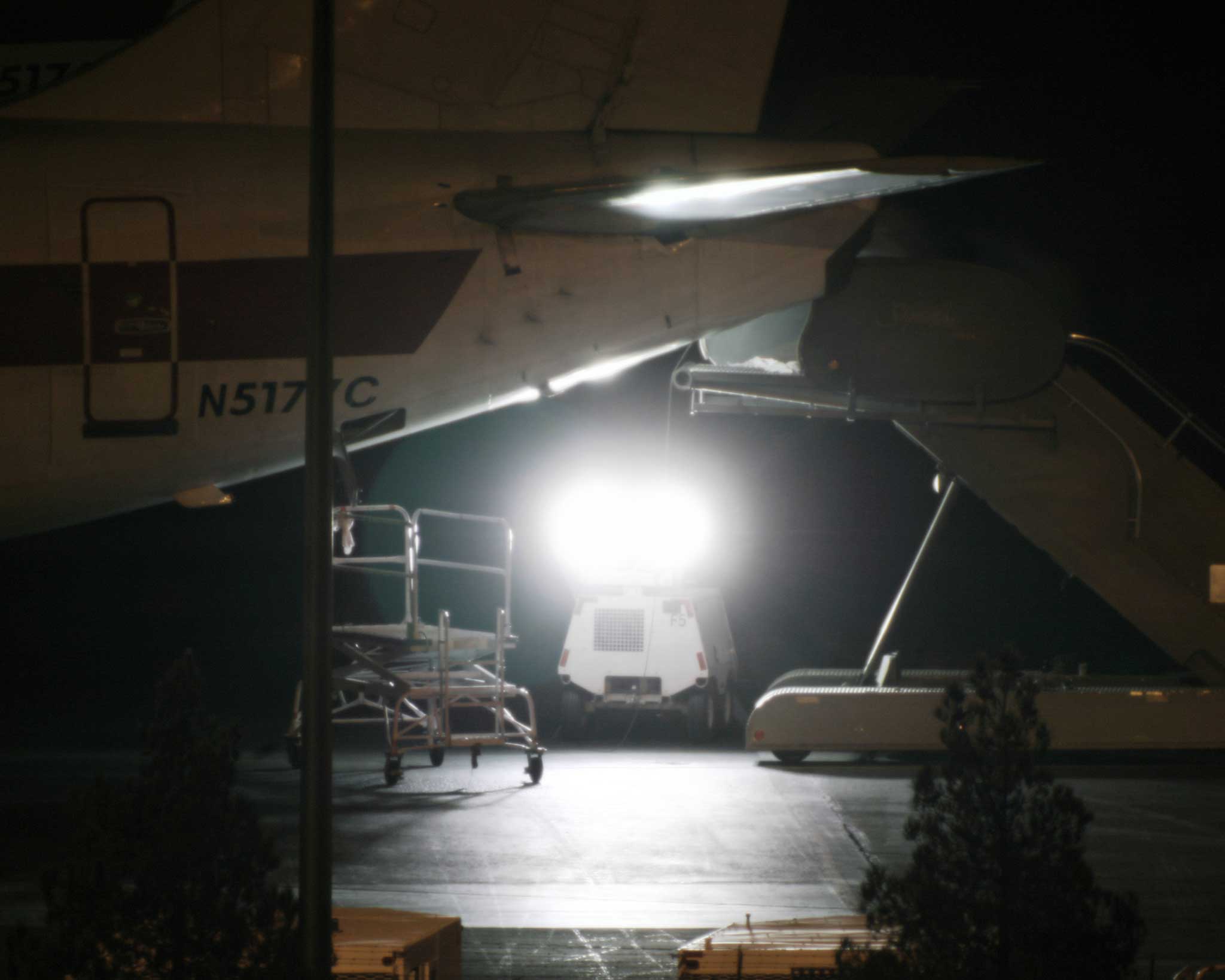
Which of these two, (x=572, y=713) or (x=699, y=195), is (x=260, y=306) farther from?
(x=572, y=713)

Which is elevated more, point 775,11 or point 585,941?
point 775,11

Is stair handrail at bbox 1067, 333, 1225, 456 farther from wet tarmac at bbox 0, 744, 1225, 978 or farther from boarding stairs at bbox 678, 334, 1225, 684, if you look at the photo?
wet tarmac at bbox 0, 744, 1225, 978

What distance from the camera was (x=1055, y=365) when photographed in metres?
10.3

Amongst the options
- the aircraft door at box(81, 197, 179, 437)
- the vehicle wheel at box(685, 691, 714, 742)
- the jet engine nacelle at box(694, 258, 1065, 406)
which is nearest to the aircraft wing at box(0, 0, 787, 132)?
the aircraft door at box(81, 197, 179, 437)

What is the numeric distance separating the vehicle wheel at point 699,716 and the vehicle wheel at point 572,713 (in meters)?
1.27

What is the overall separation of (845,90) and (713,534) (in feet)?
49.2

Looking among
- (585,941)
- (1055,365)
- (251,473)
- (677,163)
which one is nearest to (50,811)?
(251,473)

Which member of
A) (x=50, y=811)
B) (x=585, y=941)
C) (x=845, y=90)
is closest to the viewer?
(x=585, y=941)

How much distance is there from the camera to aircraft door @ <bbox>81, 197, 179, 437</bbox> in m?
7.79

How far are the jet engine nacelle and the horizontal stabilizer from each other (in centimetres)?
196

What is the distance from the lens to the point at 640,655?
1484 centimetres


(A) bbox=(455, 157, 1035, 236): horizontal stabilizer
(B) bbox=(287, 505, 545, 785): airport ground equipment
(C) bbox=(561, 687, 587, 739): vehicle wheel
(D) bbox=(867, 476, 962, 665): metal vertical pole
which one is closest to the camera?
(A) bbox=(455, 157, 1035, 236): horizontal stabilizer

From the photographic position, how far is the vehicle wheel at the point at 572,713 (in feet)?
49.8

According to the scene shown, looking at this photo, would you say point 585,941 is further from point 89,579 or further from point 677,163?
point 89,579
